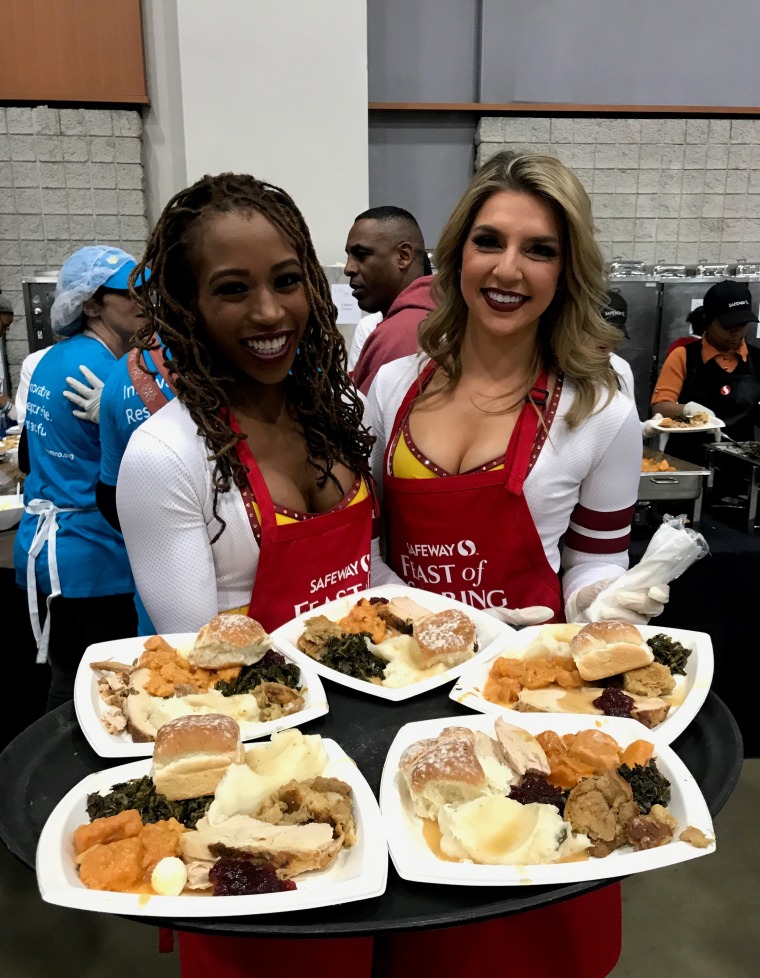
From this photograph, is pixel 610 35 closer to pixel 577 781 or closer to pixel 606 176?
pixel 606 176

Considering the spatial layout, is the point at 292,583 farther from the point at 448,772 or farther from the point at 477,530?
the point at 448,772

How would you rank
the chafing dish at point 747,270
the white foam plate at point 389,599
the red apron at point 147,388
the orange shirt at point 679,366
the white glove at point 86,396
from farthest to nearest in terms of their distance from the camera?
1. the chafing dish at point 747,270
2. the orange shirt at point 679,366
3. the white glove at point 86,396
4. the red apron at point 147,388
5. the white foam plate at point 389,599

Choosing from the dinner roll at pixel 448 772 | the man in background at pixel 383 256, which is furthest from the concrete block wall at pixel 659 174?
the dinner roll at pixel 448 772

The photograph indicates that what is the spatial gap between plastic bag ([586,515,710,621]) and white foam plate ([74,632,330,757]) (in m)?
0.65

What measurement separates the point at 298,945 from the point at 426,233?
6.82m

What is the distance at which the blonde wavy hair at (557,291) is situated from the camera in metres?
1.87

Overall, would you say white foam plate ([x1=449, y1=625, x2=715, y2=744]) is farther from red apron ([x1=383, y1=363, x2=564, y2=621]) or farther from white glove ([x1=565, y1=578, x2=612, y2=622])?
red apron ([x1=383, y1=363, x2=564, y2=621])

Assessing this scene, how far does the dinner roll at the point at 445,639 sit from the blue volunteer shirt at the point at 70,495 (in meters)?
1.45

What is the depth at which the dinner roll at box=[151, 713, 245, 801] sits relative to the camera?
46.8 inches

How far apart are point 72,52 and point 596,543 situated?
6073mm

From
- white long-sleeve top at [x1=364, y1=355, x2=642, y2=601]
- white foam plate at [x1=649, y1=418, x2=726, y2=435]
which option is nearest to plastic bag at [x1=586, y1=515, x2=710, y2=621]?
white long-sleeve top at [x1=364, y1=355, x2=642, y2=601]

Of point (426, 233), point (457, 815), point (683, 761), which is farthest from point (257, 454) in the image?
point (426, 233)

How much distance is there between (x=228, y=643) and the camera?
148 centimetres

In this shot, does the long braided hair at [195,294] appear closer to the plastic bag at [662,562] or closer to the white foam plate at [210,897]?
the white foam plate at [210,897]
